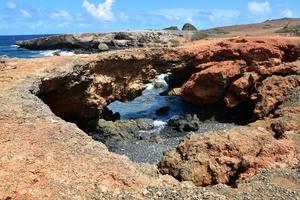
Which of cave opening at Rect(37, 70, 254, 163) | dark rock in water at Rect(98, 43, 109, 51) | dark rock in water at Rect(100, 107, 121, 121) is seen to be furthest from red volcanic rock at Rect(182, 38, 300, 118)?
dark rock in water at Rect(98, 43, 109, 51)

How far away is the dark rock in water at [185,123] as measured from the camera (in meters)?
37.2

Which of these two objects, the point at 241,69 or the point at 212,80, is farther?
the point at 212,80

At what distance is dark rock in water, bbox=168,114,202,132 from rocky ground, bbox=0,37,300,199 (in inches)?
13.2

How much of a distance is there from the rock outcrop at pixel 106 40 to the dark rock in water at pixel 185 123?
49.3m

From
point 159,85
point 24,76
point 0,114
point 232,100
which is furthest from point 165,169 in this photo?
point 159,85

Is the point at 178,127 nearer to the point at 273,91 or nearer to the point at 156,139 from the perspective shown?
the point at 156,139

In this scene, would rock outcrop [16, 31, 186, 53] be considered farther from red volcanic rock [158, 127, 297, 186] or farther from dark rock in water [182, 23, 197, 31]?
red volcanic rock [158, 127, 297, 186]

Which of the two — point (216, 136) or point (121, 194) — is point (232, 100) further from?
point (121, 194)

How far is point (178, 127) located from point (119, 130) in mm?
4907

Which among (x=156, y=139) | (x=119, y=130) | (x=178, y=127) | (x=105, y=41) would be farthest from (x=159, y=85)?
(x=105, y=41)

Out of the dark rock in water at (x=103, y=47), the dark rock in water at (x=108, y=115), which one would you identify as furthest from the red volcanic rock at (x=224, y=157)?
the dark rock in water at (x=103, y=47)

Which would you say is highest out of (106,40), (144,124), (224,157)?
(224,157)

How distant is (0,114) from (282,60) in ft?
87.5

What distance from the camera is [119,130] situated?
36969 millimetres
